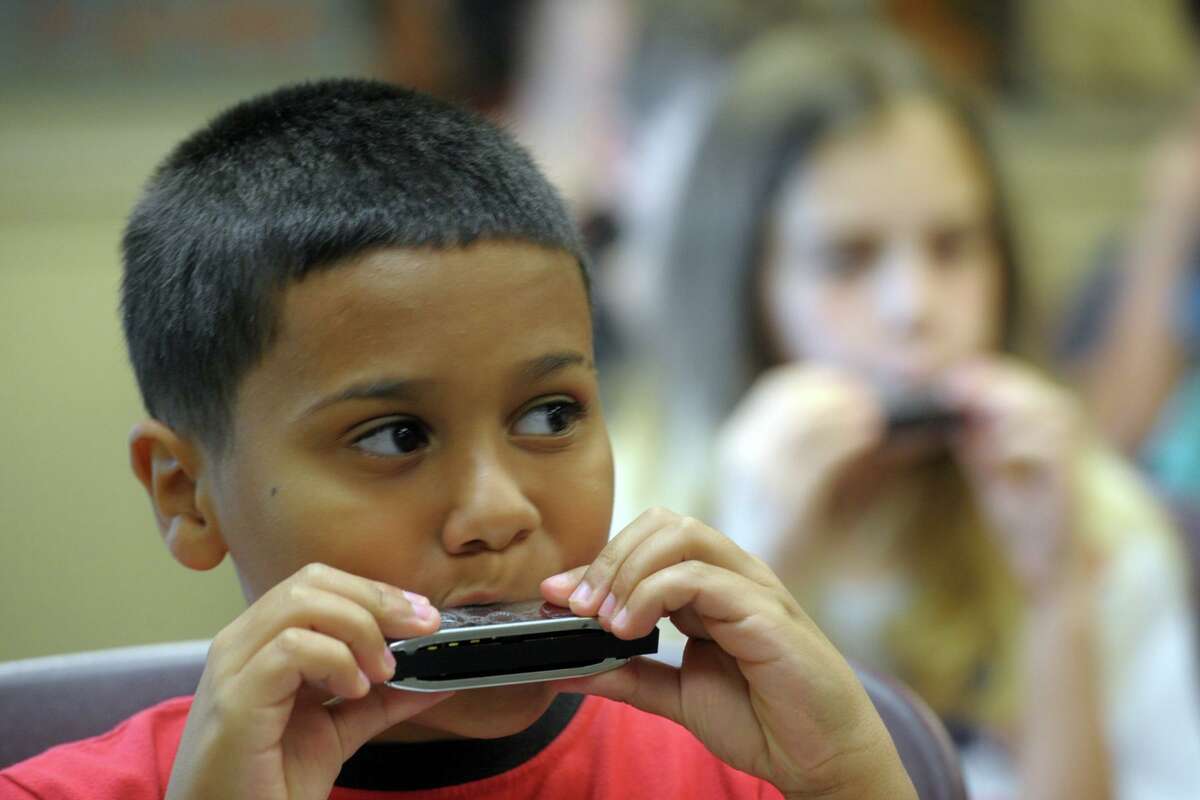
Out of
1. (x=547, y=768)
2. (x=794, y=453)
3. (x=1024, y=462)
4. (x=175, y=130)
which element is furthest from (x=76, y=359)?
(x=547, y=768)

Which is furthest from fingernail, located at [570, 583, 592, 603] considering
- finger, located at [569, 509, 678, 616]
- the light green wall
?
the light green wall

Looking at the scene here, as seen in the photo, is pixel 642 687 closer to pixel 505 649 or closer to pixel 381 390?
pixel 505 649

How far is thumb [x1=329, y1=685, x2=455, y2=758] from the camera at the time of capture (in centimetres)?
77

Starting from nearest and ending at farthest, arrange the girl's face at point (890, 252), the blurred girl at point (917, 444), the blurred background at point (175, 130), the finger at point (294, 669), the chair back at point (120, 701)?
the finger at point (294, 669) < the chair back at point (120, 701) < the blurred girl at point (917, 444) < the girl's face at point (890, 252) < the blurred background at point (175, 130)

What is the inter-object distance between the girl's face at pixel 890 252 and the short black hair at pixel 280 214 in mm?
963

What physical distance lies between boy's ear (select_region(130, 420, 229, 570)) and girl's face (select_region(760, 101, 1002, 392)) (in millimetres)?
1130

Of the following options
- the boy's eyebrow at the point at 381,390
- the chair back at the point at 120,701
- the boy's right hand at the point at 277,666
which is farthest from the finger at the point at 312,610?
the chair back at the point at 120,701

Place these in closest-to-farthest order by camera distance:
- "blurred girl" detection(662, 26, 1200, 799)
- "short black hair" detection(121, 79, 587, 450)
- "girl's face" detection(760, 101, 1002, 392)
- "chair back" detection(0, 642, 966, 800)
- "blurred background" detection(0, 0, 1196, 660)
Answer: "short black hair" detection(121, 79, 587, 450), "chair back" detection(0, 642, 966, 800), "blurred girl" detection(662, 26, 1200, 799), "girl's face" detection(760, 101, 1002, 392), "blurred background" detection(0, 0, 1196, 660)

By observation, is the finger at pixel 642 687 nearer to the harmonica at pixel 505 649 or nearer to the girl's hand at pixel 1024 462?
the harmonica at pixel 505 649

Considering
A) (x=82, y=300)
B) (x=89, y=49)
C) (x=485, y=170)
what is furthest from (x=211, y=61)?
(x=485, y=170)

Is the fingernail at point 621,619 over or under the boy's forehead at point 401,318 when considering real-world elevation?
under

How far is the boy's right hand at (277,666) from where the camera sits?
2.31 ft

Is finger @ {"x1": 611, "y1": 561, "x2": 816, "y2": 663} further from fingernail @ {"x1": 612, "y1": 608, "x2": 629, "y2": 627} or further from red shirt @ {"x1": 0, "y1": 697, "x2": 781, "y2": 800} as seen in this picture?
red shirt @ {"x1": 0, "y1": 697, "x2": 781, "y2": 800}

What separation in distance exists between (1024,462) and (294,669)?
4.11ft
